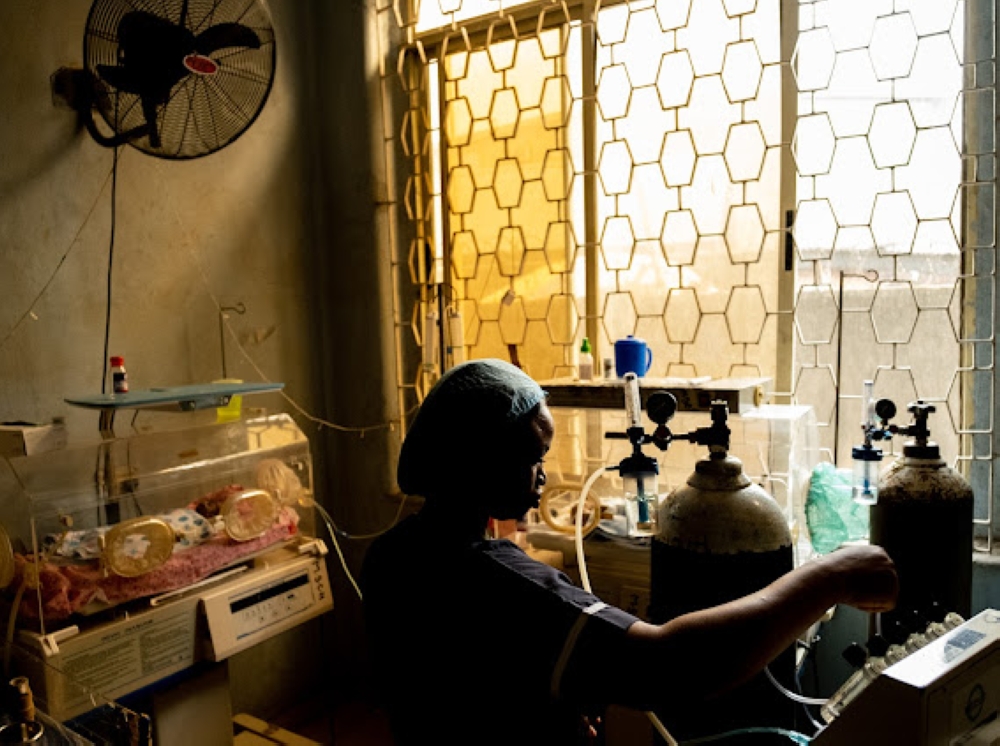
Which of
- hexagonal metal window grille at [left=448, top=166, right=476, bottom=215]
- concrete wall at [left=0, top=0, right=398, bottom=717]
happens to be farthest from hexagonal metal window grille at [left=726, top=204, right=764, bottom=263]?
concrete wall at [left=0, top=0, right=398, bottom=717]

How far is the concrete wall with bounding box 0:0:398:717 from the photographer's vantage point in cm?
194

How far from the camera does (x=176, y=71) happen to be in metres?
1.80

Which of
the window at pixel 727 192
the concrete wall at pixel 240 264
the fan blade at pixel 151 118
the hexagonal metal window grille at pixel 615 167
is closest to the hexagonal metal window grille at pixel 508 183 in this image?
the window at pixel 727 192

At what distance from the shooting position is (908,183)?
188cm

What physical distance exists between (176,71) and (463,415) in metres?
1.29

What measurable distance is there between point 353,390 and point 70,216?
1047 mm

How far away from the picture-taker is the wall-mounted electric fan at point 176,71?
1.74m

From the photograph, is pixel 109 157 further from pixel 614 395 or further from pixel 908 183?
pixel 908 183

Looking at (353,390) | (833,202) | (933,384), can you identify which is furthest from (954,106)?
(353,390)

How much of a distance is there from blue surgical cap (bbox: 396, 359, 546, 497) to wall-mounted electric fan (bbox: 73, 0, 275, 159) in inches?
47.3

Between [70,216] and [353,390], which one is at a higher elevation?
[70,216]

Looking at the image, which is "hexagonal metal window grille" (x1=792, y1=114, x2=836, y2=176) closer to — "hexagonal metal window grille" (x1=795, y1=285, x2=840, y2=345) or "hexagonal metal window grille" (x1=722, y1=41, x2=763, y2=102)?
"hexagonal metal window grille" (x1=722, y1=41, x2=763, y2=102)

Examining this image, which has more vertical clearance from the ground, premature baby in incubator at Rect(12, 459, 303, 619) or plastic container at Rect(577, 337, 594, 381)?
plastic container at Rect(577, 337, 594, 381)

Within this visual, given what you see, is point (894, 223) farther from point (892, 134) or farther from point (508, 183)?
point (508, 183)
